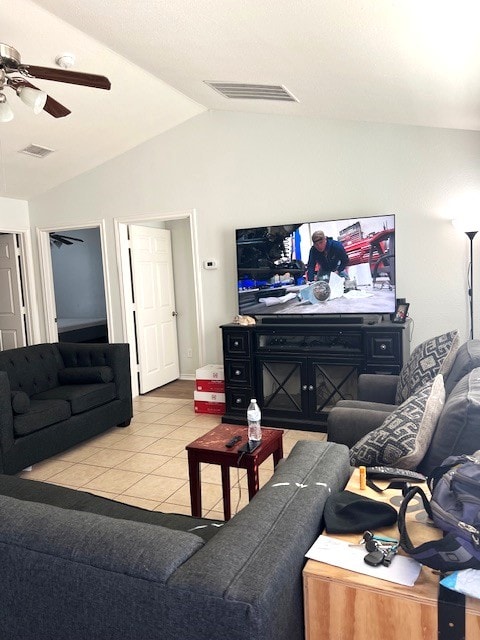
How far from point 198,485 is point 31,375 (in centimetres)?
235

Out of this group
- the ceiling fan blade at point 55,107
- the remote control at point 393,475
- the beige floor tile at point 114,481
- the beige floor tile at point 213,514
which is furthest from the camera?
the beige floor tile at point 114,481

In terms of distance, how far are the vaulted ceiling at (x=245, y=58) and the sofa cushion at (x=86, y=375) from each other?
7.38 feet

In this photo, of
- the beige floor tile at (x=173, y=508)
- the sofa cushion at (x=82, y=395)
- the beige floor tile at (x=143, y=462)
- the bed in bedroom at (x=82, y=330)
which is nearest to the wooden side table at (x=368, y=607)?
the beige floor tile at (x=173, y=508)

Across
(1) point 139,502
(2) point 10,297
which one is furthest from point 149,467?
(2) point 10,297

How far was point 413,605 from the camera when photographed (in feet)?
3.58

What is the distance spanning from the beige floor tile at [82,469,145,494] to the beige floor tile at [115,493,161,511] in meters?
0.10

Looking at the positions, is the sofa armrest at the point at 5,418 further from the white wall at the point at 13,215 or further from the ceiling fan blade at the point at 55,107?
the white wall at the point at 13,215

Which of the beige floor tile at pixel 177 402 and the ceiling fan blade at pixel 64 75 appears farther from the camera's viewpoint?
the beige floor tile at pixel 177 402

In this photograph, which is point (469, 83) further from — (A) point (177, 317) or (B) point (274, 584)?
(A) point (177, 317)

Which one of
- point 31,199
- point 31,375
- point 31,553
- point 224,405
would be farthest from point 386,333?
point 31,199

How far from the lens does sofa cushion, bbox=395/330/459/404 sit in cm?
278

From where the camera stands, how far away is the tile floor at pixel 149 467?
123 inches

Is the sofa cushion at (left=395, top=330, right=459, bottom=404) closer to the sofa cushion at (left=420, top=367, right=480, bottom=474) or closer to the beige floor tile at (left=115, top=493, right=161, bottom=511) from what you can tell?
the sofa cushion at (left=420, top=367, right=480, bottom=474)

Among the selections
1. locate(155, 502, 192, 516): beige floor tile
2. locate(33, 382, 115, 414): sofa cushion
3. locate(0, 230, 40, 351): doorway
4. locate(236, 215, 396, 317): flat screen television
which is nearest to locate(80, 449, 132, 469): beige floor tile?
locate(33, 382, 115, 414): sofa cushion
